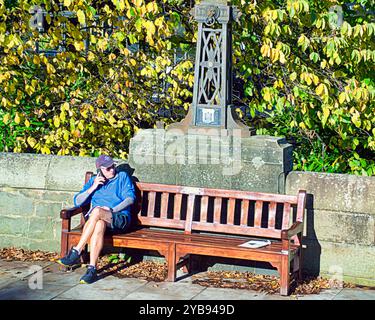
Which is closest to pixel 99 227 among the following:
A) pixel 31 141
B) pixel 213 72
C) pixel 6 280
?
pixel 6 280

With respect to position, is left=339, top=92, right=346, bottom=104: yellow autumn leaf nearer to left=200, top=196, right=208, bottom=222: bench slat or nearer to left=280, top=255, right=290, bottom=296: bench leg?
left=200, top=196, right=208, bottom=222: bench slat

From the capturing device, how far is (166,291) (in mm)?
7809

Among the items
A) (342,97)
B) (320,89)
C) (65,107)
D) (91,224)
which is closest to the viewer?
(91,224)

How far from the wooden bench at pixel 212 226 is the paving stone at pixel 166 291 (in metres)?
0.14

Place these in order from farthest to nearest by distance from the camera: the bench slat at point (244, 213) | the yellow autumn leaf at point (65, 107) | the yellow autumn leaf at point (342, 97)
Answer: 1. the yellow autumn leaf at point (65, 107)
2. the yellow autumn leaf at point (342, 97)
3. the bench slat at point (244, 213)

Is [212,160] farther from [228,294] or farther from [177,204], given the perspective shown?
[228,294]

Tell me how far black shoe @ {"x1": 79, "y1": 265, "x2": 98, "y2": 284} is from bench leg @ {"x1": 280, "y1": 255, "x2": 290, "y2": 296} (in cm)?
170

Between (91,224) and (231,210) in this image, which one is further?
(231,210)

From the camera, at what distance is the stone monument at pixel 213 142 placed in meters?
8.28

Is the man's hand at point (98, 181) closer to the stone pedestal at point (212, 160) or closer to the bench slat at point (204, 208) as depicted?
the stone pedestal at point (212, 160)

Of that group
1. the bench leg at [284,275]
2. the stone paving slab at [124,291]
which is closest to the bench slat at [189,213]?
the stone paving slab at [124,291]

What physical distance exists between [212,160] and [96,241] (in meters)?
1.35

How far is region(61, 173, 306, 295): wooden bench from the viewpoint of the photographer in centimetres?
778

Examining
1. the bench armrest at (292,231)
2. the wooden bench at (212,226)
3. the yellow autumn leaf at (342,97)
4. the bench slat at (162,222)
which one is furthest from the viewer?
the yellow autumn leaf at (342,97)
